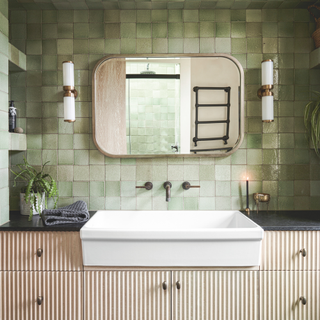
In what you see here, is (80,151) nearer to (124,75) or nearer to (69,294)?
(124,75)

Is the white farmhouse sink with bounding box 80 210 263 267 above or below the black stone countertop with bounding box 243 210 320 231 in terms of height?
below

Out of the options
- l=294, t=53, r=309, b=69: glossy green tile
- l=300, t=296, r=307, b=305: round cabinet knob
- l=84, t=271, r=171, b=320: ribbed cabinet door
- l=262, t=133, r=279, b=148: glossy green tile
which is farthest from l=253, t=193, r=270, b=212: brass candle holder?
l=294, t=53, r=309, b=69: glossy green tile

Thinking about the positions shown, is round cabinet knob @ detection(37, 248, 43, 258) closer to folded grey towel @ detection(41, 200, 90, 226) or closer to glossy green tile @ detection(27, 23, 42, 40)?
folded grey towel @ detection(41, 200, 90, 226)

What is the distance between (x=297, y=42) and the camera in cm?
185

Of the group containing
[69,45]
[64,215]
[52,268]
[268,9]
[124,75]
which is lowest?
[52,268]

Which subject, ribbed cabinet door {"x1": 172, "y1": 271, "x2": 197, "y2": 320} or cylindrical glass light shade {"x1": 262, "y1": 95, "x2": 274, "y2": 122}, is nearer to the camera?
ribbed cabinet door {"x1": 172, "y1": 271, "x2": 197, "y2": 320}

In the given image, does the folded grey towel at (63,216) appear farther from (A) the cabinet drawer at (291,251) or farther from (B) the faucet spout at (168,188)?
(A) the cabinet drawer at (291,251)

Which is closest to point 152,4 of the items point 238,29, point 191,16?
point 191,16

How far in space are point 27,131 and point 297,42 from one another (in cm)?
207

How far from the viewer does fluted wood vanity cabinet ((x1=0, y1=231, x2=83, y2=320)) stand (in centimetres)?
144

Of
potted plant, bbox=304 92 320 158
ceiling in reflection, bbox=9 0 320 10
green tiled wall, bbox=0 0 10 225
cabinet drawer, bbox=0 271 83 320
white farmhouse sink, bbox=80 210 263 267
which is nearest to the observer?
white farmhouse sink, bbox=80 210 263 267

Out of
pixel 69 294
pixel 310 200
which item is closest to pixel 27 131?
pixel 69 294

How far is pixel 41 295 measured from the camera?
1450mm

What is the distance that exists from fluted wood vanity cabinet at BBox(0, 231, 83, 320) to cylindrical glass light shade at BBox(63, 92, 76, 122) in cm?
77
